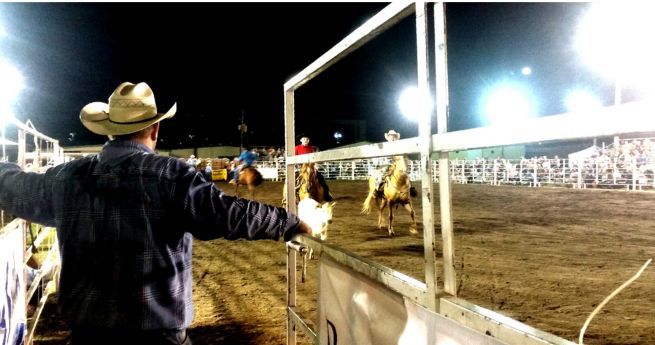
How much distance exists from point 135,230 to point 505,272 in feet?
18.6

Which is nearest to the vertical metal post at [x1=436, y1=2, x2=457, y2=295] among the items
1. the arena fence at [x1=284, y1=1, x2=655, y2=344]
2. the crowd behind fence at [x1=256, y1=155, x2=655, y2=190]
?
the arena fence at [x1=284, y1=1, x2=655, y2=344]

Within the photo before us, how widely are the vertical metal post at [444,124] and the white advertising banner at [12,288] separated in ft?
7.64

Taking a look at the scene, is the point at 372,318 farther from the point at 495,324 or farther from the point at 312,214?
the point at 312,214

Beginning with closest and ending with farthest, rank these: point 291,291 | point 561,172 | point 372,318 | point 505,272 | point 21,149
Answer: point 372,318 < point 291,291 < point 21,149 < point 505,272 < point 561,172

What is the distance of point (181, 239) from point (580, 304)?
15.0 ft

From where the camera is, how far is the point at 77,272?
72.7 inches

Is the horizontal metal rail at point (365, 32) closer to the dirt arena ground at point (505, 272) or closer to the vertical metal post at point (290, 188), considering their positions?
the vertical metal post at point (290, 188)

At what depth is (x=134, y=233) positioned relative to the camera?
1806mm

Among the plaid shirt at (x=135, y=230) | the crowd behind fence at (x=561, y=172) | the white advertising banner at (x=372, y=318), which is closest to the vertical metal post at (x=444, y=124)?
the white advertising banner at (x=372, y=318)

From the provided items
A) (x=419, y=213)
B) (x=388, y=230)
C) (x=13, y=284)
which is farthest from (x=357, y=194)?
(x=13, y=284)

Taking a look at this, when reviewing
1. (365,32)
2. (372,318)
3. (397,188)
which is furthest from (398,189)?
(372,318)

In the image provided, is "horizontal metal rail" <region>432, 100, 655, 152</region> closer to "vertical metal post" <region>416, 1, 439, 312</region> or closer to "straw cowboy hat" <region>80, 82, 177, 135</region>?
"vertical metal post" <region>416, 1, 439, 312</region>

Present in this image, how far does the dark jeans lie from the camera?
1.79 meters

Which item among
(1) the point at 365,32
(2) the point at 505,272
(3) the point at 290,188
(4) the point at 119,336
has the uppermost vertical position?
(1) the point at 365,32
